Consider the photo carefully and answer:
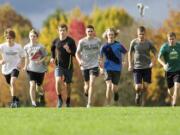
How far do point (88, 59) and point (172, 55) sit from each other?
254cm

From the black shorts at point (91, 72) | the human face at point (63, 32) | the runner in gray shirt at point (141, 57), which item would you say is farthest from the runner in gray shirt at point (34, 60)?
the runner in gray shirt at point (141, 57)

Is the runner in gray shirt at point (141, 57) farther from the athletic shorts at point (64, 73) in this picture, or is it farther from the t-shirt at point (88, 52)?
the athletic shorts at point (64, 73)

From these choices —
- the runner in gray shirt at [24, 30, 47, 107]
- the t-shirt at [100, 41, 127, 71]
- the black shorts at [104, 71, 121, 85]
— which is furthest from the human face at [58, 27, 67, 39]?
the black shorts at [104, 71, 121, 85]

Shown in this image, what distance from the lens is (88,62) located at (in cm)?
2388

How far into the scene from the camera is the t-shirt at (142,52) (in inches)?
955

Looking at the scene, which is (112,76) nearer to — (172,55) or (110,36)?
(110,36)

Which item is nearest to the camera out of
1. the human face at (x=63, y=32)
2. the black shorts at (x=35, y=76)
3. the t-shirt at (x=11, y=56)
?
the human face at (x=63, y=32)

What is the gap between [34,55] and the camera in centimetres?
2423

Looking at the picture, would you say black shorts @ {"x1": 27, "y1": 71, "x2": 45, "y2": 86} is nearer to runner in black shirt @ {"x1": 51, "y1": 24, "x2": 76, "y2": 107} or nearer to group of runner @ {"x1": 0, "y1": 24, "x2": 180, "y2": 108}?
group of runner @ {"x1": 0, "y1": 24, "x2": 180, "y2": 108}
